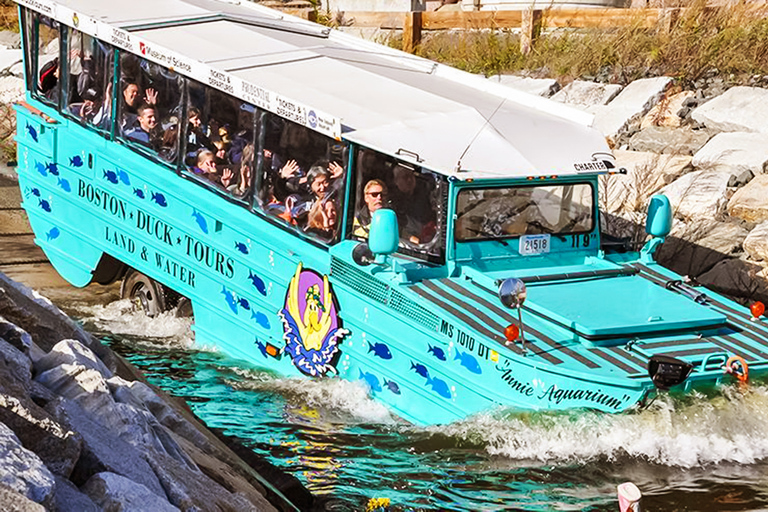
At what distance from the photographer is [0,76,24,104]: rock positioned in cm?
1934

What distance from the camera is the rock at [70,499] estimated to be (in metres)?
4.59

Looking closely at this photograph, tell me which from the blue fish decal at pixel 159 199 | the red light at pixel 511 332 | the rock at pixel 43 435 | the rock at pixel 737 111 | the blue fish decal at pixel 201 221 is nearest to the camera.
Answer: the rock at pixel 43 435

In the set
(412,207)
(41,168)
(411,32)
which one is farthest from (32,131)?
(411,32)

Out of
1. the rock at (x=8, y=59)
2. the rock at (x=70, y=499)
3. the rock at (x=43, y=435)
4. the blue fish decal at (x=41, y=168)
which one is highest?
the rock at (x=43, y=435)

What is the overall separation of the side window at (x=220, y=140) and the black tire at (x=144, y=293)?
1.24 metres

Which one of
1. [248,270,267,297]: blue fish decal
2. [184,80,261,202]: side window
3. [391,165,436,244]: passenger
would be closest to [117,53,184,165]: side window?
[184,80,261,202]: side window

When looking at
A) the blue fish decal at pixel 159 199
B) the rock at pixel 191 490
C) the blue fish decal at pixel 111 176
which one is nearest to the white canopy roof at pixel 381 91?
the blue fish decal at pixel 159 199

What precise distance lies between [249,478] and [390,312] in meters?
2.46

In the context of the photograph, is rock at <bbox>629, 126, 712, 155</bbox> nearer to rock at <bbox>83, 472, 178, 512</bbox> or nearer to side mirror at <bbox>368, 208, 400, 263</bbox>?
side mirror at <bbox>368, 208, 400, 263</bbox>

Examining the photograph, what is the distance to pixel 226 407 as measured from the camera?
9484mm

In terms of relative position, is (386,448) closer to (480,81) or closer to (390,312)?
(390,312)

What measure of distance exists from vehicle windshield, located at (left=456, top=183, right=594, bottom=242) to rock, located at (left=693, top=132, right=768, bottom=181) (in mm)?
4182

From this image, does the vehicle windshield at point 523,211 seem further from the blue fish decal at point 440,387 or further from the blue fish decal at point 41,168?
the blue fish decal at point 41,168

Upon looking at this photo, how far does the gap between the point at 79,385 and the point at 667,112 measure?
10147 millimetres
